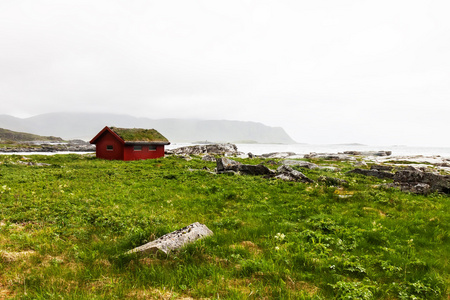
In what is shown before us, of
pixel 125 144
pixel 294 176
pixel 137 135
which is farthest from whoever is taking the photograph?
pixel 137 135

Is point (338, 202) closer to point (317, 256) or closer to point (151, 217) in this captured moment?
point (317, 256)

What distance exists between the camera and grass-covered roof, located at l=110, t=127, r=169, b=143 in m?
37.0

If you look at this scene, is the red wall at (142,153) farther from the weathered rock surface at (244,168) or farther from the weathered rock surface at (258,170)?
the weathered rock surface at (258,170)

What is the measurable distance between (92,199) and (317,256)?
11.3 meters

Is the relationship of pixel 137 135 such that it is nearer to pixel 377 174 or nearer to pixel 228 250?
pixel 377 174

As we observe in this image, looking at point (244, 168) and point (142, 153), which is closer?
point (244, 168)

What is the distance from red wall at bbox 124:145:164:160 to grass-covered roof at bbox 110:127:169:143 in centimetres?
128

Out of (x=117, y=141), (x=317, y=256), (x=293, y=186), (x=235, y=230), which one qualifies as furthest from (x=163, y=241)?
(x=117, y=141)

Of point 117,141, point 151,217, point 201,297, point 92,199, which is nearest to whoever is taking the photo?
point 201,297

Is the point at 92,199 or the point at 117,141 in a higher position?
the point at 117,141

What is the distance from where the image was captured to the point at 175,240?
5.99 meters

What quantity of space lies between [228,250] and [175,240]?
151 centimetres

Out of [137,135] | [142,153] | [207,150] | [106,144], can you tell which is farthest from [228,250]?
[207,150]

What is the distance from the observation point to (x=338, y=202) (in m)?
12.1
